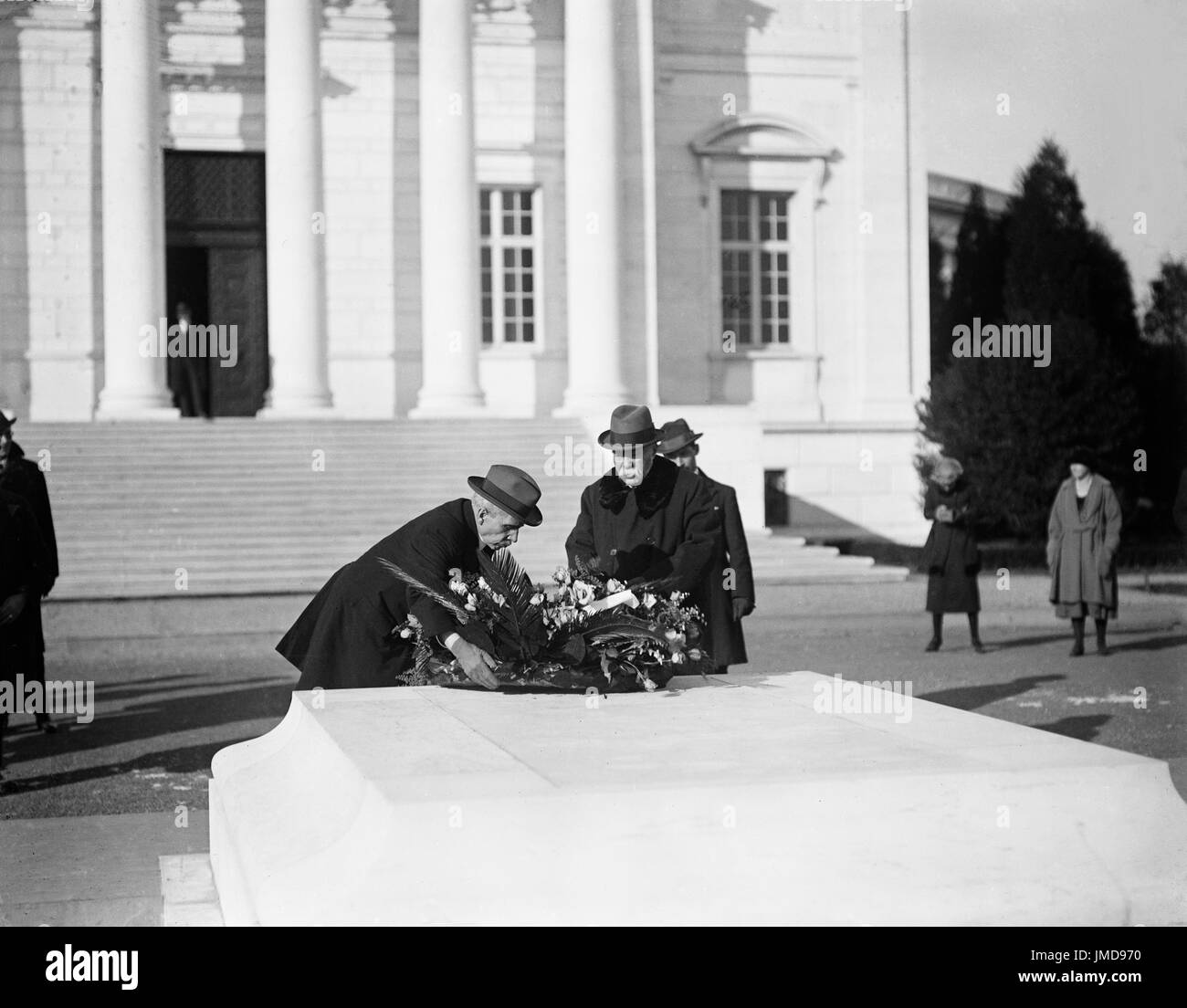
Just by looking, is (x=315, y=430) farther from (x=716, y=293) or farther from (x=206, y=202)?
(x=716, y=293)

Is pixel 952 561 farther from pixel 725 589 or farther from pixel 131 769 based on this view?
pixel 131 769

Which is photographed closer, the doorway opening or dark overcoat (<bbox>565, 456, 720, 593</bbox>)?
dark overcoat (<bbox>565, 456, 720, 593</bbox>)

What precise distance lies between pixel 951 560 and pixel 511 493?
34.2ft

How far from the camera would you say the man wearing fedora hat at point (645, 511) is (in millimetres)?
7891

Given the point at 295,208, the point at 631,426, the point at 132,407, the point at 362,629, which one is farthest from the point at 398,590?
the point at 295,208

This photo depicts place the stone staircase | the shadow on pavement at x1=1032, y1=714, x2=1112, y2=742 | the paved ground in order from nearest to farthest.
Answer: the paved ground → the shadow on pavement at x1=1032, y1=714, x2=1112, y2=742 → the stone staircase

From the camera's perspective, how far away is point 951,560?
1620 centimetres

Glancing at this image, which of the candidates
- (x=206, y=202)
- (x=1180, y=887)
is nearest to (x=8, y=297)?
(x=206, y=202)

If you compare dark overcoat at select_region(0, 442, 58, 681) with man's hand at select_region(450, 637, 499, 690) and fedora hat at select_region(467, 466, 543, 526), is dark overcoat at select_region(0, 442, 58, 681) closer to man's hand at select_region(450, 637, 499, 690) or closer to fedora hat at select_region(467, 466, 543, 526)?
fedora hat at select_region(467, 466, 543, 526)

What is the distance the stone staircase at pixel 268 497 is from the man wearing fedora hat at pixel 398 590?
11.3m

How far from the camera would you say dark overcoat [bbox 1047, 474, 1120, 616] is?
51.8 feet

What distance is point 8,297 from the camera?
27.9 m

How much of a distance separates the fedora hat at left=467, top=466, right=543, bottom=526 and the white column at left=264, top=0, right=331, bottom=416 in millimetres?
20210

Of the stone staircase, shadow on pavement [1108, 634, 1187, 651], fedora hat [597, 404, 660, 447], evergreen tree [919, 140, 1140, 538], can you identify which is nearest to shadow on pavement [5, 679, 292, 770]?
fedora hat [597, 404, 660, 447]
